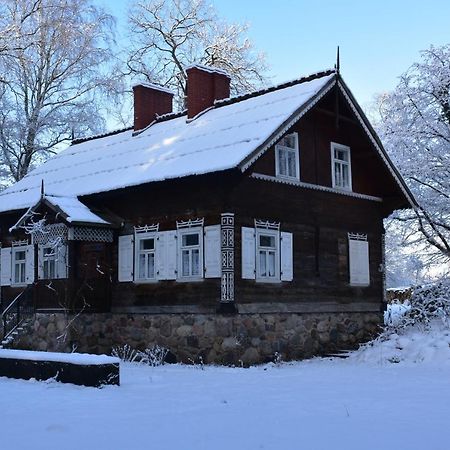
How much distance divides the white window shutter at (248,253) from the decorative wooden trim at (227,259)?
46 centimetres

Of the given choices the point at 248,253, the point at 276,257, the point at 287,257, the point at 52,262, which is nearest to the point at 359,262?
the point at 287,257

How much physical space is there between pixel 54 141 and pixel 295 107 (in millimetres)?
18403

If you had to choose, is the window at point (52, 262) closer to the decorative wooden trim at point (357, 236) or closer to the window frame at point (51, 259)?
the window frame at point (51, 259)

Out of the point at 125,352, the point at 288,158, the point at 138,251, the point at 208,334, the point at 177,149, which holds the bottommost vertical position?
the point at 125,352

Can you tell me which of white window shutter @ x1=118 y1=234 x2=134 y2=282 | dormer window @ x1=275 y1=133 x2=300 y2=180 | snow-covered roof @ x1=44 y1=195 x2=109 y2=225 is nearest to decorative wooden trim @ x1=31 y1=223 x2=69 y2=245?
snow-covered roof @ x1=44 y1=195 x2=109 y2=225

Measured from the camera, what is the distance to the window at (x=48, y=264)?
19062 millimetres

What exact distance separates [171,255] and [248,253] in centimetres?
206

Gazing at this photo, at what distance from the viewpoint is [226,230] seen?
51.1ft

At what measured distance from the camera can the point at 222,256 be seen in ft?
50.9

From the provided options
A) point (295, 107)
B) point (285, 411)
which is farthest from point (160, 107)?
point (285, 411)

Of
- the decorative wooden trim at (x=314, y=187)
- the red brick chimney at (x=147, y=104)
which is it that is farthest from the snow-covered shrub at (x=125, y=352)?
the red brick chimney at (x=147, y=104)

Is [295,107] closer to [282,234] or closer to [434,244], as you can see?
[282,234]

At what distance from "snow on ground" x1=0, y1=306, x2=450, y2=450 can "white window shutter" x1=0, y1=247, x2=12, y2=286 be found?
7.58 m

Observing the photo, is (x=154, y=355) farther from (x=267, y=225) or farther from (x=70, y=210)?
(x=70, y=210)
